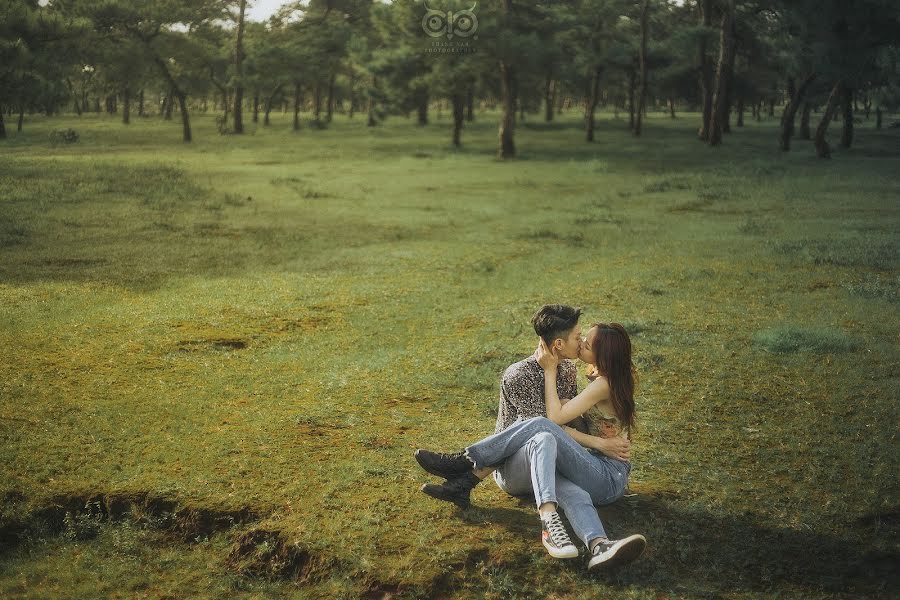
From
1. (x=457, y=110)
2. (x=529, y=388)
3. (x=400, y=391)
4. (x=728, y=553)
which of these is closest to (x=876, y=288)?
(x=400, y=391)

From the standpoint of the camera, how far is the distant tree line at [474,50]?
22703 mm

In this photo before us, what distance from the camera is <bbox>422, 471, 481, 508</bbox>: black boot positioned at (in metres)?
5.11

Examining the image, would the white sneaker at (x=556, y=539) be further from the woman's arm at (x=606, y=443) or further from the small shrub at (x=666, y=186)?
the small shrub at (x=666, y=186)

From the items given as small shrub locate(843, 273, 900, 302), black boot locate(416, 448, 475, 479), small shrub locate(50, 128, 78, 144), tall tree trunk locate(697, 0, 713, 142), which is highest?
tall tree trunk locate(697, 0, 713, 142)

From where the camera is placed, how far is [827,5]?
23531mm

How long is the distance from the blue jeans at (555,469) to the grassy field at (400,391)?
0.79 ft

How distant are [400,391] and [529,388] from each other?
2.48m

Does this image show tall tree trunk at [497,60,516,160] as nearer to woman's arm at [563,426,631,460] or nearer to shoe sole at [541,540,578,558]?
woman's arm at [563,426,631,460]

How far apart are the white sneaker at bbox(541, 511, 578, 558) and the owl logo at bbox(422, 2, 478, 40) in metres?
28.7

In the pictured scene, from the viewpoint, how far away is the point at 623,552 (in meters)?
4.29

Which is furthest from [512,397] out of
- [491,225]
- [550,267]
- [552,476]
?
[491,225]

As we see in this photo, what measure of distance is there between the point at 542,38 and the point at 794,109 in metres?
10.9

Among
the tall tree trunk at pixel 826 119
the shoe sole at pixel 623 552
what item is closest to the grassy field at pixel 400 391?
the shoe sole at pixel 623 552

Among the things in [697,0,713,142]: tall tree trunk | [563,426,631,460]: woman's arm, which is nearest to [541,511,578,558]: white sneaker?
[563,426,631,460]: woman's arm
